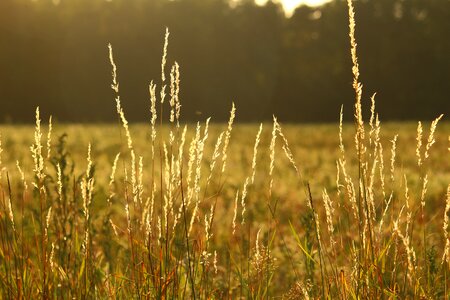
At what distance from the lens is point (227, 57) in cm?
5919

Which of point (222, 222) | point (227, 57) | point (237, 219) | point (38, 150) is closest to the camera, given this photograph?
point (38, 150)

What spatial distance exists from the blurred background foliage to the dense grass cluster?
110 feet

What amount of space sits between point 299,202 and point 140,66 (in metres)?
49.1

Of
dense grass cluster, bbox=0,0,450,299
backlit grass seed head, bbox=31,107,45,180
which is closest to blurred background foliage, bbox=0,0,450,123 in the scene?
dense grass cluster, bbox=0,0,450,299

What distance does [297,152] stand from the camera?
57.8ft

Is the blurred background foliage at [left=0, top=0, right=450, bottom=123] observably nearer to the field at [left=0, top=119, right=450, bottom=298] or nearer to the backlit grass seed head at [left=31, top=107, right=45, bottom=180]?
the field at [left=0, top=119, right=450, bottom=298]

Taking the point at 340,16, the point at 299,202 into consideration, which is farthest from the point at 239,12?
the point at 299,202

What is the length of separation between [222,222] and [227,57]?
172 ft

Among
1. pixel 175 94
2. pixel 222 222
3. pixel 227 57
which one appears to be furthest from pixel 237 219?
pixel 227 57

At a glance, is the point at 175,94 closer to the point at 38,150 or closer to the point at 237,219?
the point at 38,150

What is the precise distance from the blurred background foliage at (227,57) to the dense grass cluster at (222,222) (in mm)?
33392

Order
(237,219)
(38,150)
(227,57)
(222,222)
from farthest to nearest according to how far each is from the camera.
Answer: (227,57) < (237,219) < (222,222) < (38,150)

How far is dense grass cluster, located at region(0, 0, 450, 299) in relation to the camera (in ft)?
8.74

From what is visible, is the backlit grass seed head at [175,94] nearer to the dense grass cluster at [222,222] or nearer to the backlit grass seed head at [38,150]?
the dense grass cluster at [222,222]
